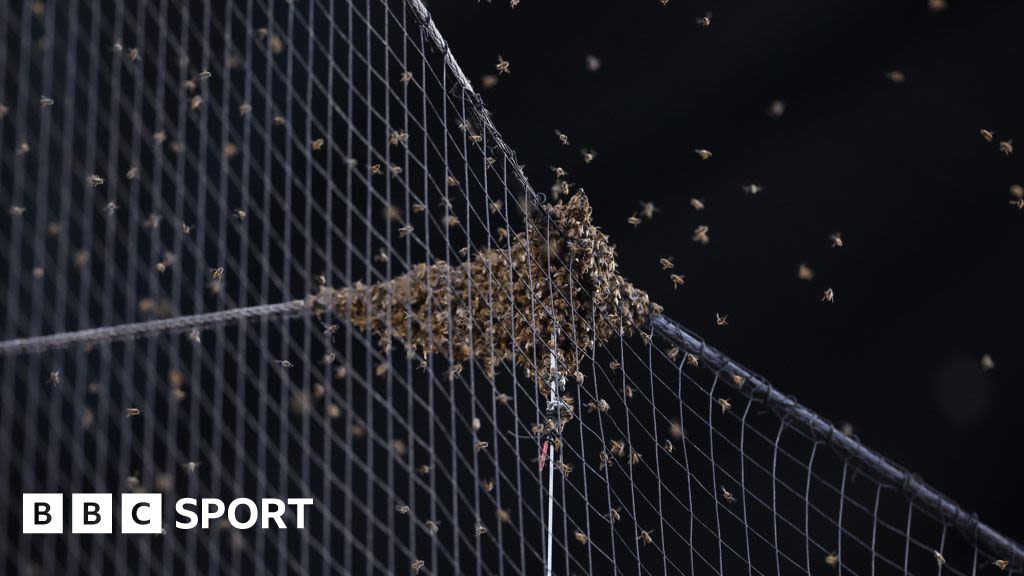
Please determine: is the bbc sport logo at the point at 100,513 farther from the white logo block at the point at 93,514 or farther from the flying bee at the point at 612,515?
the flying bee at the point at 612,515

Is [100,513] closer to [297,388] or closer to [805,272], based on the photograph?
[297,388]

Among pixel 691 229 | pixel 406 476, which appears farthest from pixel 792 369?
pixel 406 476

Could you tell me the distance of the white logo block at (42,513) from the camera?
2438 millimetres

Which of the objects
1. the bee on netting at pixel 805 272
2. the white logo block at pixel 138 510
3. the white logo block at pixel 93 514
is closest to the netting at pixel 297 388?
the white logo block at pixel 93 514

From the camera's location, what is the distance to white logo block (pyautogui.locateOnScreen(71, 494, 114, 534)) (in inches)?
99.3

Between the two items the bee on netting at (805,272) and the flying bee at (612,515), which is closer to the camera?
the flying bee at (612,515)

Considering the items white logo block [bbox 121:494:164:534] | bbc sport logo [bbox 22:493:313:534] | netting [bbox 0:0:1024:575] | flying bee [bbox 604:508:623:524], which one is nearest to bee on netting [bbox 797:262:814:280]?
netting [bbox 0:0:1024:575]

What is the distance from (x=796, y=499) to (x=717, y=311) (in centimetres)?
60

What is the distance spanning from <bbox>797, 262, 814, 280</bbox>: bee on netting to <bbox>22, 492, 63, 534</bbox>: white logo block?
2007mm

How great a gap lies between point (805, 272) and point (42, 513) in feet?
6.85

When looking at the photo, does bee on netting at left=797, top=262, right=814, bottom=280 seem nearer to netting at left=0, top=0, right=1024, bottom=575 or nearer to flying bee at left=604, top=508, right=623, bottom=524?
netting at left=0, top=0, right=1024, bottom=575

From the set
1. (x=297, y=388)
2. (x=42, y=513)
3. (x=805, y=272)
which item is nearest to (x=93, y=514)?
(x=42, y=513)

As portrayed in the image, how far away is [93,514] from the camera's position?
2715 mm

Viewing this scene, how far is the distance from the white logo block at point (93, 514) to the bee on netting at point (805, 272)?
192 centimetres
